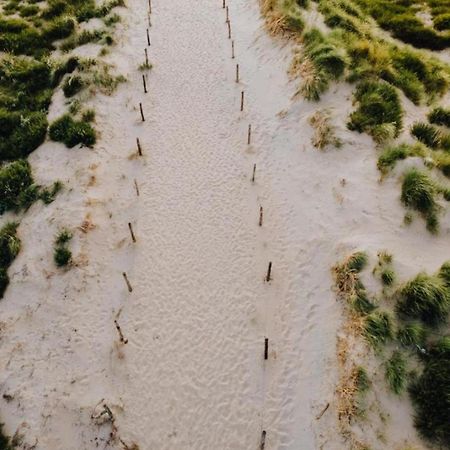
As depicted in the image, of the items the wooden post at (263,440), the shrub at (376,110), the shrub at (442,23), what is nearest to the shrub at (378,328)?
the wooden post at (263,440)

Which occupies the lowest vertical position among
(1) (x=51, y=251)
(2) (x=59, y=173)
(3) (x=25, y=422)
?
(3) (x=25, y=422)

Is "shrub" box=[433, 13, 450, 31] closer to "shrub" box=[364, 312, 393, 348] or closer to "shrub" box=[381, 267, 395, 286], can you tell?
"shrub" box=[381, 267, 395, 286]

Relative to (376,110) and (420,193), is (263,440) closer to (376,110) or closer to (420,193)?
(420,193)

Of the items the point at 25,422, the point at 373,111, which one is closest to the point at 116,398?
the point at 25,422

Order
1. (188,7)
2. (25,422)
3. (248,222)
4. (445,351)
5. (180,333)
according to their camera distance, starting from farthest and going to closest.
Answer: (188,7) → (248,222) → (180,333) → (25,422) → (445,351)

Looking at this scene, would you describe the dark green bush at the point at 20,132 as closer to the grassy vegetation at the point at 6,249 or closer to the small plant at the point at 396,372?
the grassy vegetation at the point at 6,249

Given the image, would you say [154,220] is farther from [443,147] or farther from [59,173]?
[443,147]
